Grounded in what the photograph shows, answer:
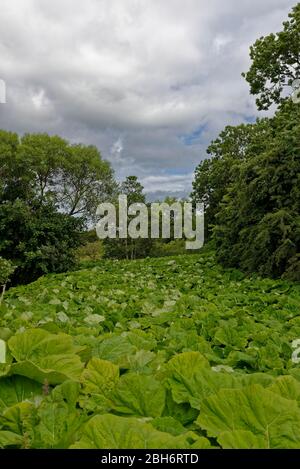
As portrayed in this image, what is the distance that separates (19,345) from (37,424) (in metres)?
0.40

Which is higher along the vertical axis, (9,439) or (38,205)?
(38,205)

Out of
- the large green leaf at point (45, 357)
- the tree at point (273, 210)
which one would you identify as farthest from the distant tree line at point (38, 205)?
the large green leaf at point (45, 357)

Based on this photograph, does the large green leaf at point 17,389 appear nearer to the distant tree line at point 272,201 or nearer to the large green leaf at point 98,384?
the large green leaf at point 98,384

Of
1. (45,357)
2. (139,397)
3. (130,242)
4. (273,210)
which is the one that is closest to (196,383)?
(139,397)

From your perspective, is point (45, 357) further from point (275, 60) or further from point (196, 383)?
point (275, 60)

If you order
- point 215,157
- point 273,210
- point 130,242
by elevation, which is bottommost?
point 130,242

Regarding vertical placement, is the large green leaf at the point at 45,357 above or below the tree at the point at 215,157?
below

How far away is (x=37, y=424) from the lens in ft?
3.01

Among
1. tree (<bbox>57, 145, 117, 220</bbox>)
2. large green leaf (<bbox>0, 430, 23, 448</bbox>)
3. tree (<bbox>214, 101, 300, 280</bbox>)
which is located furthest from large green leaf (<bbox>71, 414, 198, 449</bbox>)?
tree (<bbox>57, 145, 117, 220</bbox>)

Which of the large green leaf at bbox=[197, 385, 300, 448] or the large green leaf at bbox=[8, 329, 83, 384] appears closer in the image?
the large green leaf at bbox=[197, 385, 300, 448]

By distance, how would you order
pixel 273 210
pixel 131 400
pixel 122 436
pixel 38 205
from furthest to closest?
1. pixel 38 205
2. pixel 273 210
3. pixel 131 400
4. pixel 122 436

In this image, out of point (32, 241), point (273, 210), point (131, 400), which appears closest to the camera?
point (131, 400)

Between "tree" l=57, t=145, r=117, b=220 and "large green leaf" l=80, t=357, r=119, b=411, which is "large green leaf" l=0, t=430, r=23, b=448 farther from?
"tree" l=57, t=145, r=117, b=220

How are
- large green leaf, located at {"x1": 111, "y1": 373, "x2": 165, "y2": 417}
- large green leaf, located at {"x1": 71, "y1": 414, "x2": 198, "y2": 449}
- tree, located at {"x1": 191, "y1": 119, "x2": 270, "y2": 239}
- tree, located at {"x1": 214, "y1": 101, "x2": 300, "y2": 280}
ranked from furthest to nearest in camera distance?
tree, located at {"x1": 191, "y1": 119, "x2": 270, "y2": 239} → tree, located at {"x1": 214, "y1": 101, "x2": 300, "y2": 280} → large green leaf, located at {"x1": 111, "y1": 373, "x2": 165, "y2": 417} → large green leaf, located at {"x1": 71, "y1": 414, "x2": 198, "y2": 449}
